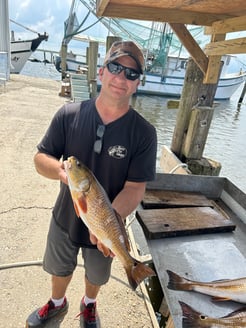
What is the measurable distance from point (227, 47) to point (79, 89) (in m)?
8.91

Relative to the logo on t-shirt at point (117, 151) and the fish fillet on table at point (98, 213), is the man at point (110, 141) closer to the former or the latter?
the logo on t-shirt at point (117, 151)

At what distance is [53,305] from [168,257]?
1073 mm

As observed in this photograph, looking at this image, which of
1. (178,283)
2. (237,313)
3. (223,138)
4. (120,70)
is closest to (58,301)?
(178,283)

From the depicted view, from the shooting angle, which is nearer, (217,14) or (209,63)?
(217,14)

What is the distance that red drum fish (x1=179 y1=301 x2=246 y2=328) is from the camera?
179 cm

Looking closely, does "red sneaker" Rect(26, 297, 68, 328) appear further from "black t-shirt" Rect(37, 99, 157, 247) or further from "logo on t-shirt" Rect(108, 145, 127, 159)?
"logo on t-shirt" Rect(108, 145, 127, 159)

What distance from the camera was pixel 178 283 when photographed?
211 cm

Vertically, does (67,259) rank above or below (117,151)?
below

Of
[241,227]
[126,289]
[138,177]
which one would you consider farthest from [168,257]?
[241,227]

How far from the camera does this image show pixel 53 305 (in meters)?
2.45

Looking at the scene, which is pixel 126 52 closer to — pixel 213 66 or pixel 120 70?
pixel 120 70

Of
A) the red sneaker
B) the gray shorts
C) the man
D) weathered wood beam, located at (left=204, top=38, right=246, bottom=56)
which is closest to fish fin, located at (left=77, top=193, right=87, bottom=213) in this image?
the man

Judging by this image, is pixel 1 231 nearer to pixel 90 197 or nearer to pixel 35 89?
pixel 90 197

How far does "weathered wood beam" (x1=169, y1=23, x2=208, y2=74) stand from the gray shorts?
323 centimetres
